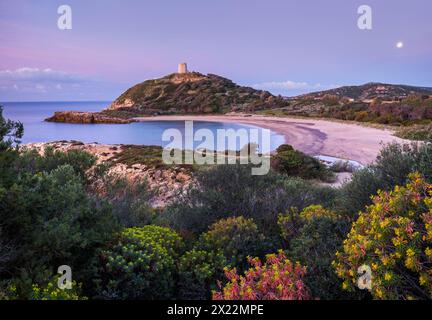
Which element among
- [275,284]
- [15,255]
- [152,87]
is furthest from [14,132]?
[152,87]

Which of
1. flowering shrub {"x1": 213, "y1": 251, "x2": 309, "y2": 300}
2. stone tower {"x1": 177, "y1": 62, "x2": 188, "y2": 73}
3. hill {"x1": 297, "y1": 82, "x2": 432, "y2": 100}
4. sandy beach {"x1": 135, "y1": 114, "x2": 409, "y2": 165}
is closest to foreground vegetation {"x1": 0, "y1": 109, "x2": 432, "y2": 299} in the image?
flowering shrub {"x1": 213, "y1": 251, "x2": 309, "y2": 300}

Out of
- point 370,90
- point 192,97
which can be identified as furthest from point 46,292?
point 370,90

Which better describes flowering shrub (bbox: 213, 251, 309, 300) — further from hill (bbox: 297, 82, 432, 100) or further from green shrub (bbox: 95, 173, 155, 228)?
hill (bbox: 297, 82, 432, 100)

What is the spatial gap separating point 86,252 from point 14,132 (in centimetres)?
164

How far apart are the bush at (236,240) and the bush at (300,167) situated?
38.4 ft

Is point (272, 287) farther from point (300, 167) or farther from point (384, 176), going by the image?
point (300, 167)

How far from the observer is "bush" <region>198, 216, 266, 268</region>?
5.16 metres

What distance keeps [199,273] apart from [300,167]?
13.8 m

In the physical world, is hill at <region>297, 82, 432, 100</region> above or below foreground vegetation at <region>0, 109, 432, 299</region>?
above

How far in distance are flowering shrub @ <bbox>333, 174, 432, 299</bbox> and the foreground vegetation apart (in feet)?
0.03

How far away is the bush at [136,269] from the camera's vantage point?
14.1 feet

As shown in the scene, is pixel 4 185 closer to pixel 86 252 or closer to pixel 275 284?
pixel 86 252

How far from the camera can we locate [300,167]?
1780cm

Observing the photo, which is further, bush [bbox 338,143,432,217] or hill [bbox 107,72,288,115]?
hill [bbox 107,72,288,115]
